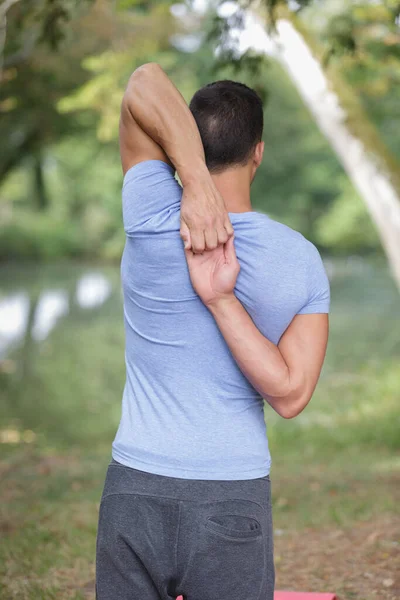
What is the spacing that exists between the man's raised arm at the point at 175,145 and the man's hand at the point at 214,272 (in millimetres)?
22

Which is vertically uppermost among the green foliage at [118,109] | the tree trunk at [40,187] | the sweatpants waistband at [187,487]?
the tree trunk at [40,187]

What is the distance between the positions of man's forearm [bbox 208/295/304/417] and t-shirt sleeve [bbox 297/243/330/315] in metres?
0.13

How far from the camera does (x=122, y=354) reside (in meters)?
17.0

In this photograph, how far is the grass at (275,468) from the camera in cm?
441

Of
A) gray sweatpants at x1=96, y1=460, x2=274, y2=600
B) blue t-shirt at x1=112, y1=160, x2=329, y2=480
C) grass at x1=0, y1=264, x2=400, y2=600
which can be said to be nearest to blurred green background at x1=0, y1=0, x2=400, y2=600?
grass at x1=0, y1=264, x2=400, y2=600

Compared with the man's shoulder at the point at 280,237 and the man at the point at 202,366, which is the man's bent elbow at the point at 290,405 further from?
the man's shoulder at the point at 280,237

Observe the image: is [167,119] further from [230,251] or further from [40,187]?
[40,187]

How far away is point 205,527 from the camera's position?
193 cm

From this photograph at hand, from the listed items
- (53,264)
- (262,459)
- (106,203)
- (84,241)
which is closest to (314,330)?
(262,459)

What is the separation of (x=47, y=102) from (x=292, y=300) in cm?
1697

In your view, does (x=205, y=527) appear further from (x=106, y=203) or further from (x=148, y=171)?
(x=106, y=203)

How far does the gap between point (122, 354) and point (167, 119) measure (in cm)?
1516

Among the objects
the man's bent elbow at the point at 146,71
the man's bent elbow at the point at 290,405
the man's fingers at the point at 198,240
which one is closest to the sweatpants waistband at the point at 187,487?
the man's bent elbow at the point at 290,405

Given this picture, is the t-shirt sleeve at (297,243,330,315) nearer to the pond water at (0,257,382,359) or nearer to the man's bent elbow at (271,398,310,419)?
the man's bent elbow at (271,398,310,419)
